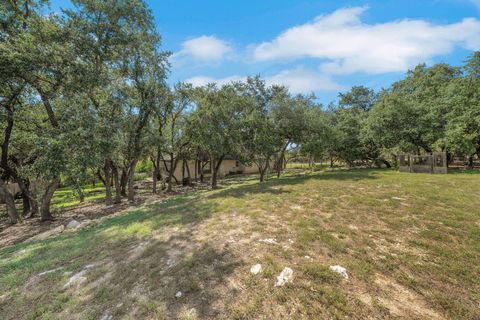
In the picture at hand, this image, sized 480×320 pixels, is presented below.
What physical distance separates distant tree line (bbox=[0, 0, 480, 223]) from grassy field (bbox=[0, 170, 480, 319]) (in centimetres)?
440

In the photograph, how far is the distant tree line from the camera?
23.6ft

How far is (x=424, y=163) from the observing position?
14.2 meters

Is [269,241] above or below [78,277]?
above

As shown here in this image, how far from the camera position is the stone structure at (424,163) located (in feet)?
43.7

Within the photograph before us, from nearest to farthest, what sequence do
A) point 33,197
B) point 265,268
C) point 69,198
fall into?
point 265,268, point 33,197, point 69,198

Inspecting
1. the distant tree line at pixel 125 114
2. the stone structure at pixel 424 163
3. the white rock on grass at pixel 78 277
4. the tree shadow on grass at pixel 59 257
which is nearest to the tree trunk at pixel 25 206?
the distant tree line at pixel 125 114

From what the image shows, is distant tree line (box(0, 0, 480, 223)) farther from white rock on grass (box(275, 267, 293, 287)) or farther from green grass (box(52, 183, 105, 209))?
white rock on grass (box(275, 267, 293, 287))

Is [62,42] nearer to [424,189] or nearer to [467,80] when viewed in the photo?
[424,189]

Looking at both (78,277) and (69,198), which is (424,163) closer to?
(78,277)

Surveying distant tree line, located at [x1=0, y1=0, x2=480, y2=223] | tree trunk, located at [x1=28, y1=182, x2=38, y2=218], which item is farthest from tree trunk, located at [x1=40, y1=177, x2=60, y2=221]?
tree trunk, located at [x1=28, y1=182, x2=38, y2=218]

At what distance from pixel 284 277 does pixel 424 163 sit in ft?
54.3

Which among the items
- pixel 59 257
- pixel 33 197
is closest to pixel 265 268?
pixel 59 257

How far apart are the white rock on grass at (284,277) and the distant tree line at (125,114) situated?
759 cm

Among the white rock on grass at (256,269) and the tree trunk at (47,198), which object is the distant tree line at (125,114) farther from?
the white rock on grass at (256,269)
